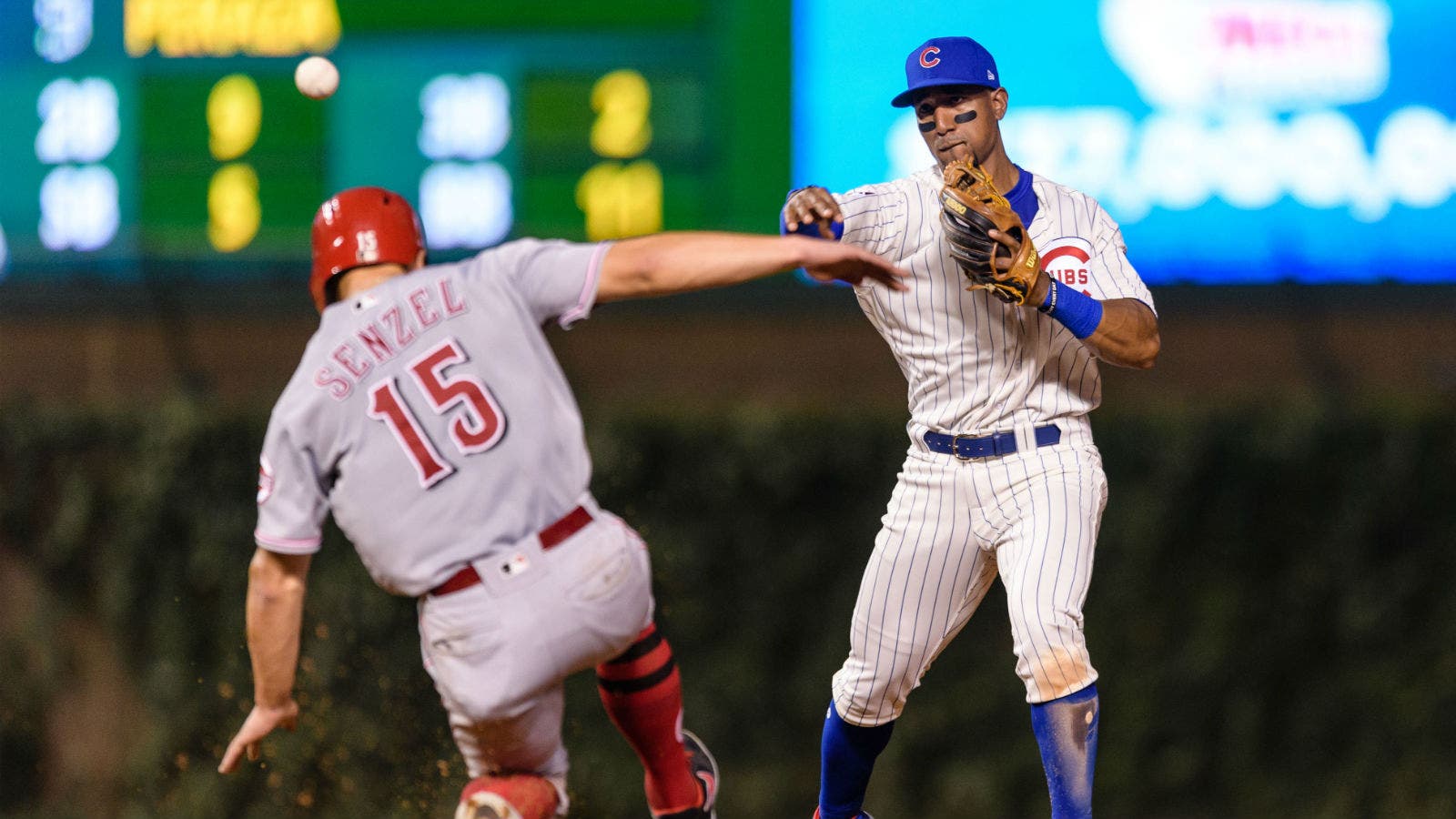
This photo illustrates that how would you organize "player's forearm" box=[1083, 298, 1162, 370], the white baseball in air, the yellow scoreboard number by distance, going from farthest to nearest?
the yellow scoreboard number → the white baseball in air → "player's forearm" box=[1083, 298, 1162, 370]

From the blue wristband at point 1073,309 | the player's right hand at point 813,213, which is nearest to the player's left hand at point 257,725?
the player's right hand at point 813,213

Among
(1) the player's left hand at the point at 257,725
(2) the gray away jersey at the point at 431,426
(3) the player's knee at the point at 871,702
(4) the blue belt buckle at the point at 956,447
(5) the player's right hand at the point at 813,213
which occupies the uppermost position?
(5) the player's right hand at the point at 813,213

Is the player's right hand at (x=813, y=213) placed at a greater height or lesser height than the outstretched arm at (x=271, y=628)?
greater

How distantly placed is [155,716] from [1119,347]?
15.3 feet

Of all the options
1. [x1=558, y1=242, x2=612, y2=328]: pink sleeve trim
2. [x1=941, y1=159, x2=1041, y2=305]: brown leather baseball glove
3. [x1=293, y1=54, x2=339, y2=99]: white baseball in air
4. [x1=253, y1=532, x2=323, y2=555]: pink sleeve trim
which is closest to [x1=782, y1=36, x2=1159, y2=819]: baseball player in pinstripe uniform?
[x1=941, y1=159, x2=1041, y2=305]: brown leather baseball glove

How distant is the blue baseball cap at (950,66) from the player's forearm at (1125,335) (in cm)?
70

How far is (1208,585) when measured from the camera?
7609 millimetres

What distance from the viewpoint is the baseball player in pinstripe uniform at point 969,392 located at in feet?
15.2

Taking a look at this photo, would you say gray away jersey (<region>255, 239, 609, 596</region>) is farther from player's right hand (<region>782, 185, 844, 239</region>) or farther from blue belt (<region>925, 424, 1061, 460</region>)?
blue belt (<region>925, 424, 1061, 460</region>)

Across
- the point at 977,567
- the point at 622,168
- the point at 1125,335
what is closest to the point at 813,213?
the point at 1125,335

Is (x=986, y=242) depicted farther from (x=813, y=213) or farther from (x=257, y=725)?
(x=257, y=725)

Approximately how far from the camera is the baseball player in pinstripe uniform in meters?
4.64

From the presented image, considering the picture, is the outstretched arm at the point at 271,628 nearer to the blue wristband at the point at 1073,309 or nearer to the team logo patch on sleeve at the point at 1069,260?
the blue wristband at the point at 1073,309

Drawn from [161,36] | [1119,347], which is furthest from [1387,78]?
[161,36]
